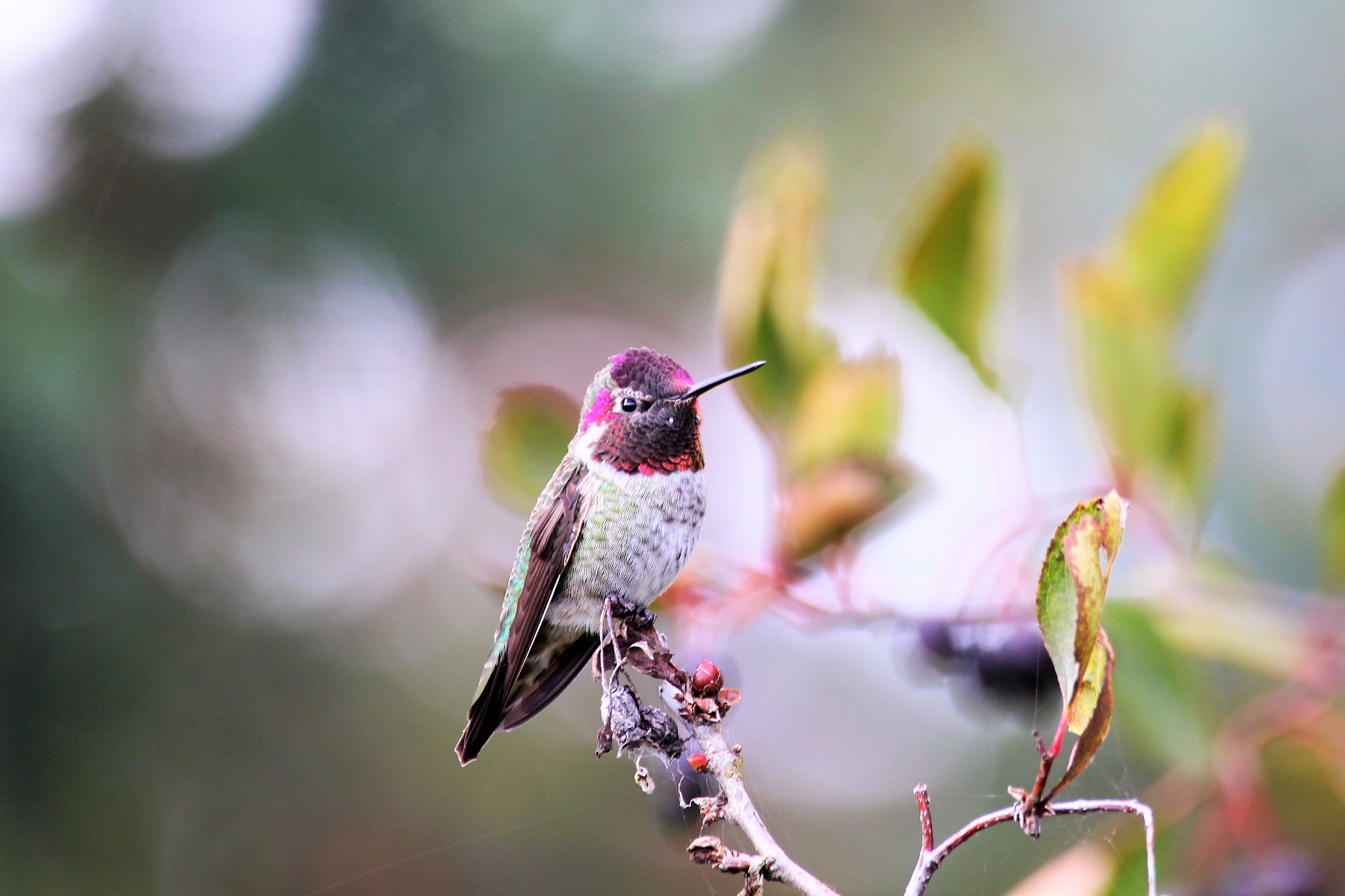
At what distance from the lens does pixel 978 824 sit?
67 centimetres

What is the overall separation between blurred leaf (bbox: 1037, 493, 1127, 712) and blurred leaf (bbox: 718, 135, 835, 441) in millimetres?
693

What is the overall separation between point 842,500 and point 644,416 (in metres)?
0.27

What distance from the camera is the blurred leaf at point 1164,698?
1.23m

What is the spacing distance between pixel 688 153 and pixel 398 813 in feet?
11.2

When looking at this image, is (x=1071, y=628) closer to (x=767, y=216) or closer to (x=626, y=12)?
(x=767, y=216)

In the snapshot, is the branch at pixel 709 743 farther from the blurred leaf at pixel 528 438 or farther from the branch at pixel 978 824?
the blurred leaf at pixel 528 438

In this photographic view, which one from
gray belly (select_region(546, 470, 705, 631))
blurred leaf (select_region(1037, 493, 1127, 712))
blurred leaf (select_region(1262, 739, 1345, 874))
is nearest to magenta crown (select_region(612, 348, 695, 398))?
gray belly (select_region(546, 470, 705, 631))

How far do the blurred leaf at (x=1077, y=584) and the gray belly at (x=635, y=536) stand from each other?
611 mm

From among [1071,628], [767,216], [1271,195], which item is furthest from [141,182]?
[1271,195]

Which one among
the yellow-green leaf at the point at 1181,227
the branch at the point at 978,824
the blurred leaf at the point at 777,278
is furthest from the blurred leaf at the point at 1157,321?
the branch at the point at 978,824

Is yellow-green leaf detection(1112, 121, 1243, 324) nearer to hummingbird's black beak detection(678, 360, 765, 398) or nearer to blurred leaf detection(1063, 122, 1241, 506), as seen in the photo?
blurred leaf detection(1063, 122, 1241, 506)

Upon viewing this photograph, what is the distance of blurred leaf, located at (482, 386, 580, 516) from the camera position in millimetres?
1486

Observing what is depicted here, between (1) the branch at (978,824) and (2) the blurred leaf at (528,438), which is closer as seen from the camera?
(1) the branch at (978,824)

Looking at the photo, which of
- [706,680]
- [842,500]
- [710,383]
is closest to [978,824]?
[706,680]
